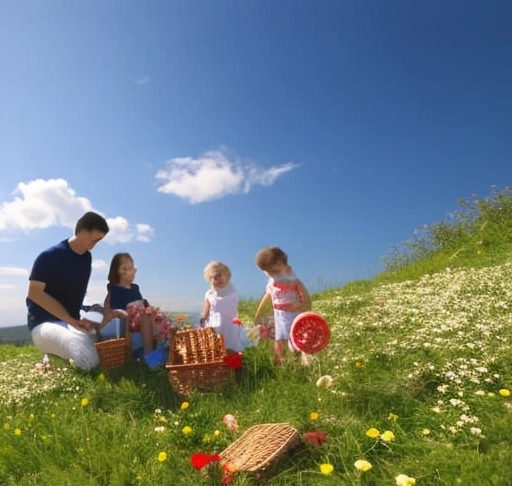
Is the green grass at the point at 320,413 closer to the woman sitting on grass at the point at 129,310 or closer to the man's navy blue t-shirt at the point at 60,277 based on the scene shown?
the woman sitting on grass at the point at 129,310

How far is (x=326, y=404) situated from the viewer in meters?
5.45

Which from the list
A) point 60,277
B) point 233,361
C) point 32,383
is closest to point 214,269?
point 233,361

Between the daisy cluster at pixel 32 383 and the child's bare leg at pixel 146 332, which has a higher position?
the child's bare leg at pixel 146 332

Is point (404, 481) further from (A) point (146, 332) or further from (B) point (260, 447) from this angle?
(A) point (146, 332)

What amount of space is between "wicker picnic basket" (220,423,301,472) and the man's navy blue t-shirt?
5588 mm

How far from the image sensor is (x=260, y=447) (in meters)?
4.50

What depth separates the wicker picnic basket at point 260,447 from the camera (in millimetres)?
4305

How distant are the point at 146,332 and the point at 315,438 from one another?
4741mm

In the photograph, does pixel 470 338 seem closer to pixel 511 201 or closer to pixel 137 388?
pixel 137 388

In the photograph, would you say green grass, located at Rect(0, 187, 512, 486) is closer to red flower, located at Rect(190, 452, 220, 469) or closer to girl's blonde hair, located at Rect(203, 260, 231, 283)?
red flower, located at Rect(190, 452, 220, 469)

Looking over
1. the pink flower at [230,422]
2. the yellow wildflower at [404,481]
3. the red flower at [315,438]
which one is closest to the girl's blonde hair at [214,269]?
the pink flower at [230,422]

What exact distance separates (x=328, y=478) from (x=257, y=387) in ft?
8.13

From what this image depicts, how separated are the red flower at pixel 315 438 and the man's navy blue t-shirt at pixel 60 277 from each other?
19.8ft

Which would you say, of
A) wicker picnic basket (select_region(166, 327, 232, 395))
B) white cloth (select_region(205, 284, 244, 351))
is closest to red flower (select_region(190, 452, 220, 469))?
wicker picnic basket (select_region(166, 327, 232, 395))
